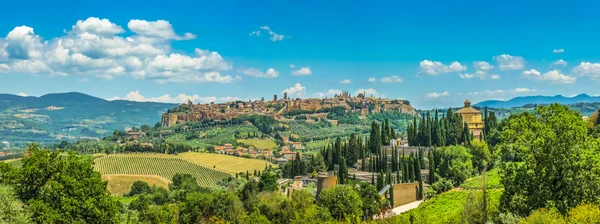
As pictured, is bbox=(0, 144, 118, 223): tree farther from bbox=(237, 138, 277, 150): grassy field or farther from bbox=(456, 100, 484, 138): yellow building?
bbox=(237, 138, 277, 150): grassy field

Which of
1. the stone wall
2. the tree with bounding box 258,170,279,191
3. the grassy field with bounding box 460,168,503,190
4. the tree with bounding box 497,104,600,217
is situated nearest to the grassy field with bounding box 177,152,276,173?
the tree with bounding box 258,170,279,191

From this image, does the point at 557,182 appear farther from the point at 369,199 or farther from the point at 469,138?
the point at 469,138

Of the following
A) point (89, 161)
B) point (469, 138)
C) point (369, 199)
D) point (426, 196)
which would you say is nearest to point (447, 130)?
point (469, 138)

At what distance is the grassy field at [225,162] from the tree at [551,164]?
86668 mm

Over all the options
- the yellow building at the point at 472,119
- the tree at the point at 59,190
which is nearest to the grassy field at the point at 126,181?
the yellow building at the point at 472,119

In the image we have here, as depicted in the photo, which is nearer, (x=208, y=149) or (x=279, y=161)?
(x=279, y=161)

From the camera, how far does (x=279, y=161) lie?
12219cm

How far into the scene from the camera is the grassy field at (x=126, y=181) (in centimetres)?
8956

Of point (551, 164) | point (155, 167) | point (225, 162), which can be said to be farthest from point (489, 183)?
point (225, 162)

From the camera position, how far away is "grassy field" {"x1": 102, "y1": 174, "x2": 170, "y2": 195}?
294ft

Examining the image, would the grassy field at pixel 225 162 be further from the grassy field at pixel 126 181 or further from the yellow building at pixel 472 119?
the yellow building at pixel 472 119

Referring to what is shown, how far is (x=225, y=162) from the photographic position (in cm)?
11794

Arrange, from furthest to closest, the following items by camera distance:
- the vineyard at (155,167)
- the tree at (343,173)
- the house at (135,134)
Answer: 1. the house at (135,134)
2. the vineyard at (155,167)
3. the tree at (343,173)

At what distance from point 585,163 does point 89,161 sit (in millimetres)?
21472
